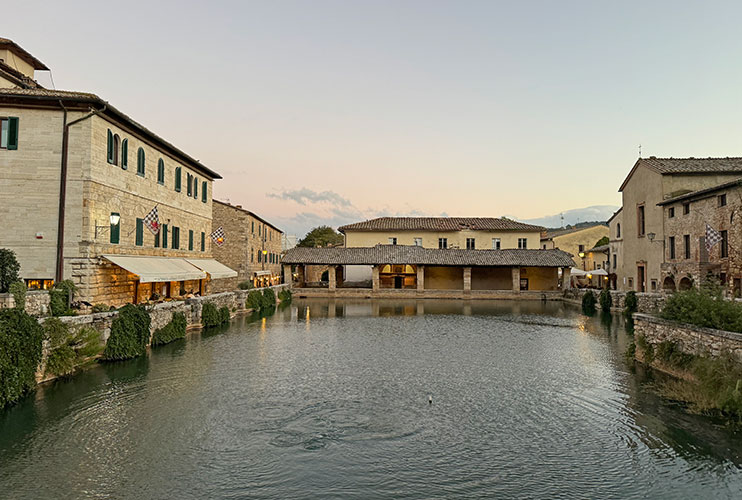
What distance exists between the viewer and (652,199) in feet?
112

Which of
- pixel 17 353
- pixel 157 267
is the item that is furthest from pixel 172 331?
pixel 17 353

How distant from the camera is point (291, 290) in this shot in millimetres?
44531

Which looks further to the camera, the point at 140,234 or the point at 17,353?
the point at 140,234

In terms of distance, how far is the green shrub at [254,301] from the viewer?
104ft

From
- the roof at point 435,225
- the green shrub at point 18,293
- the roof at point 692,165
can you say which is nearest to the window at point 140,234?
the green shrub at point 18,293

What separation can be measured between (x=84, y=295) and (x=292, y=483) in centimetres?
1485

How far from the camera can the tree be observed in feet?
302

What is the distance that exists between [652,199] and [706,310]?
81.8 ft

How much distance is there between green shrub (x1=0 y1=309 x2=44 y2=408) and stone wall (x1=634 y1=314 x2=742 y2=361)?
16.7 m

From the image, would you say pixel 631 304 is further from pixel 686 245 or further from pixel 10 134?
pixel 10 134

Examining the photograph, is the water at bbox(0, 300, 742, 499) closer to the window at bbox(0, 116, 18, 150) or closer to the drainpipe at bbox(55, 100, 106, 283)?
the drainpipe at bbox(55, 100, 106, 283)

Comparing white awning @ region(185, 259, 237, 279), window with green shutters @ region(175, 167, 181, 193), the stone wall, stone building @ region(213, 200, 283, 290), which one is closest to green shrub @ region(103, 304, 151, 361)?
white awning @ region(185, 259, 237, 279)

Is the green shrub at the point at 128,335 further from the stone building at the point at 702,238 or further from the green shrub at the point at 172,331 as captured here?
the stone building at the point at 702,238

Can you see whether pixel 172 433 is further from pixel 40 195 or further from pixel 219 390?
pixel 40 195
